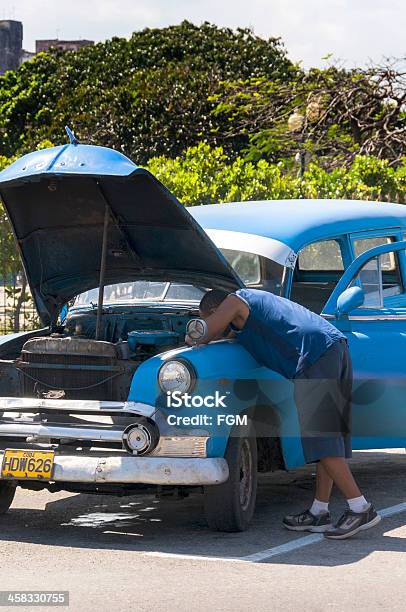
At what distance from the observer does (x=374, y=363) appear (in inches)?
343

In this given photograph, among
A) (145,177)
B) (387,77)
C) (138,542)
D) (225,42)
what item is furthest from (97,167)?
(225,42)

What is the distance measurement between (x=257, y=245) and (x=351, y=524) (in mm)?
2131

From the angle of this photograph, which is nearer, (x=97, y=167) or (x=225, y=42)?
(x=97, y=167)

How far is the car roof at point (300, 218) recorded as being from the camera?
892 cm

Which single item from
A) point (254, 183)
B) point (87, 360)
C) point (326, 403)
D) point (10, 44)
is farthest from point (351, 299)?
point (10, 44)

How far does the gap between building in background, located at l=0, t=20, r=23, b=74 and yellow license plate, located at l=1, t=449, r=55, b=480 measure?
72.3 metres

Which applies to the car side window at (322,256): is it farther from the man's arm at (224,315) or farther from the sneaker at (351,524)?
the sneaker at (351,524)

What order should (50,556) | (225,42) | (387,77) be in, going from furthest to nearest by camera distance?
(225,42) → (387,77) → (50,556)

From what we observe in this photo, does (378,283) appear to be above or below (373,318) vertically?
above

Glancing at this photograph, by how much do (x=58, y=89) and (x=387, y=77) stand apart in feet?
76.1

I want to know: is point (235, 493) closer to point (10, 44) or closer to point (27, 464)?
point (27, 464)

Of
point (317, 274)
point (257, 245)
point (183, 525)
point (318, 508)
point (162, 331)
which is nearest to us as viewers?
point (318, 508)

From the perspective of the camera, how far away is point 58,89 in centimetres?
4706

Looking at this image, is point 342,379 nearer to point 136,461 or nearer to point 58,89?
point 136,461
